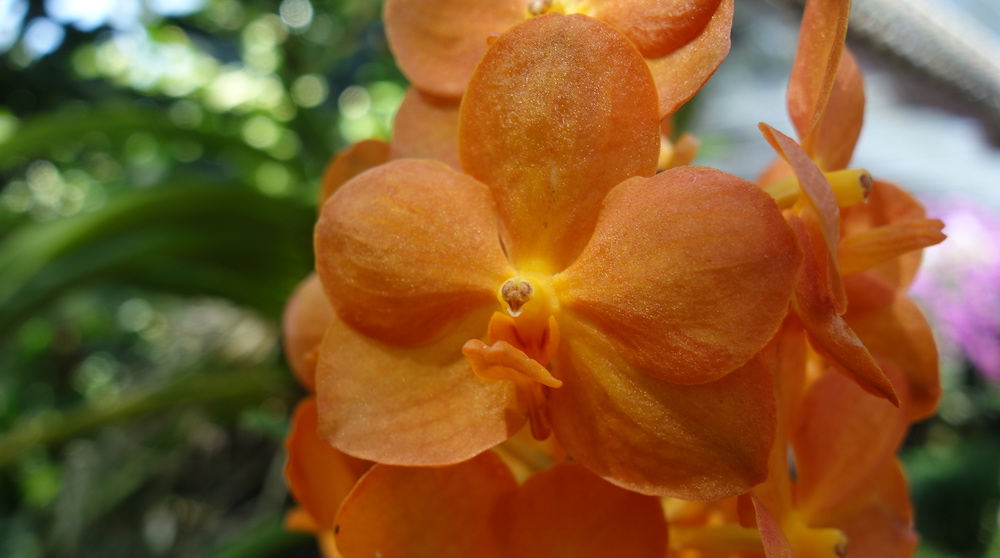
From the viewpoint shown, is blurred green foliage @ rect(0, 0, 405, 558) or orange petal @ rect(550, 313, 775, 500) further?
blurred green foliage @ rect(0, 0, 405, 558)

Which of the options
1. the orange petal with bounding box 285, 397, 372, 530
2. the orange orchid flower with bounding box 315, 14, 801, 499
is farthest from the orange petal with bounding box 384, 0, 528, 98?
the orange petal with bounding box 285, 397, 372, 530

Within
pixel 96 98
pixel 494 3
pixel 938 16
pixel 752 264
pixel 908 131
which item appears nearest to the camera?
pixel 752 264

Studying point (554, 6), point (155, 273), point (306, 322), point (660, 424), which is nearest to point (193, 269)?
point (155, 273)

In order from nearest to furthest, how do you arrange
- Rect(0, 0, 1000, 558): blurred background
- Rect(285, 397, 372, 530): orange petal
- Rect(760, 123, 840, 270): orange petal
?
Rect(760, 123, 840, 270): orange petal, Rect(285, 397, 372, 530): orange petal, Rect(0, 0, 1000, 558): blurred background

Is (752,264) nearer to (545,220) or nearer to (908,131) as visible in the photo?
(545,220)

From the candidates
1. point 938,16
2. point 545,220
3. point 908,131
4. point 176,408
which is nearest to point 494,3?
point 545,220

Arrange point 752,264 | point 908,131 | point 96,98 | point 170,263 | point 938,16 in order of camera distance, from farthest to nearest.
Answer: point 908,131
point 96,98
point 170,263
point 938,16
point 752,264

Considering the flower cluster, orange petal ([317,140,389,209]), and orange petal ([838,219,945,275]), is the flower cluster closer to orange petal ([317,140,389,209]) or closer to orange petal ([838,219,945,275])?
orange petal ([838,219,945,275])

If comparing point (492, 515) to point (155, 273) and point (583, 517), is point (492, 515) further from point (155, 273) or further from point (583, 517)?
point (155, 273)

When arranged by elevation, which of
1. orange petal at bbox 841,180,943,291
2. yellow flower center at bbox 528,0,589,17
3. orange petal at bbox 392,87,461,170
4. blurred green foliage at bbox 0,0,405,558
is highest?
yellow flower center at bbox 528,0,589,17
